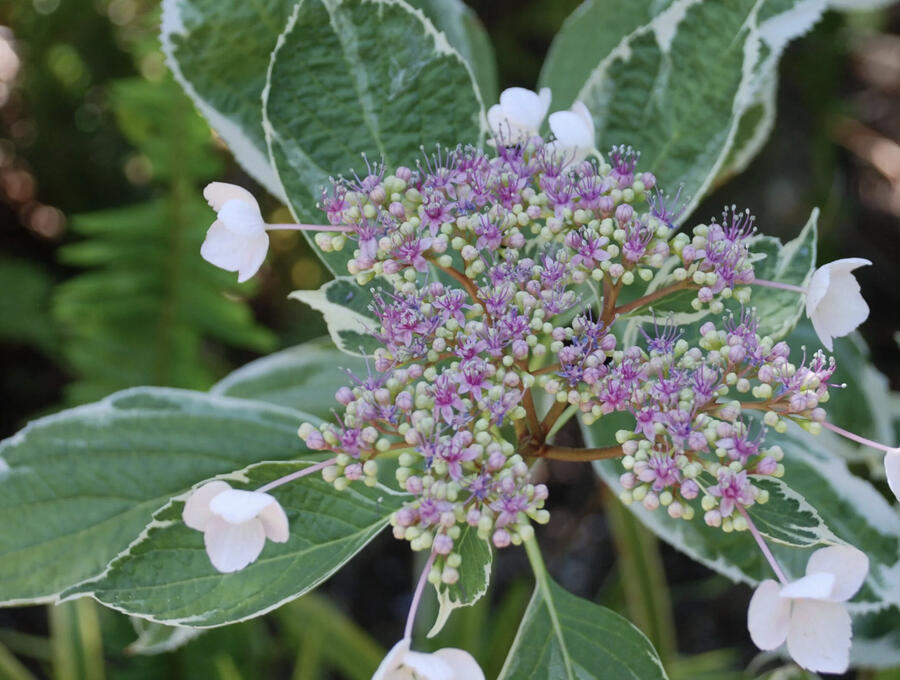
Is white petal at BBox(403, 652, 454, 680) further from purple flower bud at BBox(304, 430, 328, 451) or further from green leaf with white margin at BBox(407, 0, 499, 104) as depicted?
green leaf with white margin at BBox(407, 0, 499, 104)

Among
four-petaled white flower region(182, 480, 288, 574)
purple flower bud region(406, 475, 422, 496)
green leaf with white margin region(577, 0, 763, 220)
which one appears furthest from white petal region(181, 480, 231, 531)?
green leaf with white margin region(577, 0, 763, 220)

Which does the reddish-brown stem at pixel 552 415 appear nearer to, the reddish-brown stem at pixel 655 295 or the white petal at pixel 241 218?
the reddish-brown stem at pixel 655 295

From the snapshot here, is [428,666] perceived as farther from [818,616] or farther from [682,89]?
[682,89]

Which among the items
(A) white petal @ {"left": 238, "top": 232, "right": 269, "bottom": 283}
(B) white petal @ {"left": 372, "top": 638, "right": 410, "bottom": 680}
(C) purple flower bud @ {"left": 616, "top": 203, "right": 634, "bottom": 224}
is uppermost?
(A) white petal @ {"left": 238, "top": 232, "right": 269, "bottom": 283}

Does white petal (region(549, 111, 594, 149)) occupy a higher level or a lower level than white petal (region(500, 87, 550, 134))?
lower

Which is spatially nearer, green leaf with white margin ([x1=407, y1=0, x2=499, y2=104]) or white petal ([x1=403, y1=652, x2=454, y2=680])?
white petal ([x1=403, y1=652, x2=454, y2=680])

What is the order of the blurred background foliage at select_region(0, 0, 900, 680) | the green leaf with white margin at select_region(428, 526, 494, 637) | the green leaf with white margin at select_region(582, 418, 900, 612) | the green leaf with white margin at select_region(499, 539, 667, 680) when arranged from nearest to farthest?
the green leaf with white margin at select_region(428, 526, 494, 637)
the green leaf with white margin at select_region(499, 539, 667, 680)
the green leaf with white margin at select_region(582, 418, 900, 612)
the blurred background foliage at select_region(0, 0, 900, 680)

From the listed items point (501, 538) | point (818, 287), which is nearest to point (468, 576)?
point (501, 538)

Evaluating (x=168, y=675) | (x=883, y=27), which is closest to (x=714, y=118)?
(x=168, y=675)
